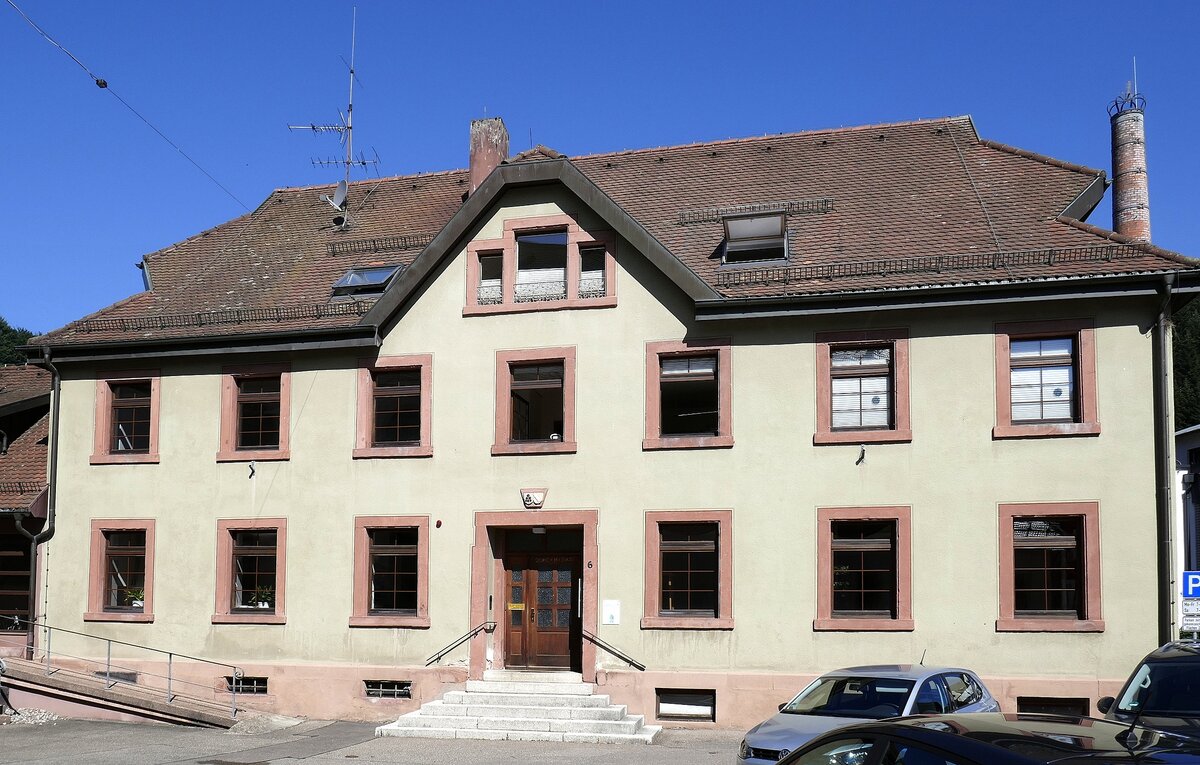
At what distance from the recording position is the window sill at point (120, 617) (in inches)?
850

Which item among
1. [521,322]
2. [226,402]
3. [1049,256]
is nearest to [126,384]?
[226,402]

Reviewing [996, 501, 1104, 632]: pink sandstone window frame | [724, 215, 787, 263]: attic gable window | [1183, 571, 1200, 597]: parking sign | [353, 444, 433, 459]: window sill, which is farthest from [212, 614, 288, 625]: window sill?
[1183, 571, 1200, 597]: parking sign

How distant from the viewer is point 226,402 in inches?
859

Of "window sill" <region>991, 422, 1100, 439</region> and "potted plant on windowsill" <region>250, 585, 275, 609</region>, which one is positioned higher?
"window sill" <region>991, 422, 1100, 439</region>

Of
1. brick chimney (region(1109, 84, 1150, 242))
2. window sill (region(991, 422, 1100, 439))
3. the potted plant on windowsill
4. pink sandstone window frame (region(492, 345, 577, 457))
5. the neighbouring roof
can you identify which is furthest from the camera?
brick chimney (region(1109, 84, 1150, 242))

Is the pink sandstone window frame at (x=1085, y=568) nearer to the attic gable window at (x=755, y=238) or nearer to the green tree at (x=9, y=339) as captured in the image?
the attic gable window at (x=755, y=238)

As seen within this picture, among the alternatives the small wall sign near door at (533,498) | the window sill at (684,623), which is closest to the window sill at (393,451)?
the small wall sign near door at (533,498)

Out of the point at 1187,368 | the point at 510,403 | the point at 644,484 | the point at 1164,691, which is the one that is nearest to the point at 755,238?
the point at 644,484

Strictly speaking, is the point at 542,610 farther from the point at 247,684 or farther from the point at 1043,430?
the point at 1043,430

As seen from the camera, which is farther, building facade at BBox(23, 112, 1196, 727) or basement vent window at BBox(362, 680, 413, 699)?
basement vent window at BBox(362, 680, 413, 699)

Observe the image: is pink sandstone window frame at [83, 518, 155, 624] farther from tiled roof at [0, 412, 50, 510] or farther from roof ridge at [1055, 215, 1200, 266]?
roof ridge at [1055, 215, 1200, 266]

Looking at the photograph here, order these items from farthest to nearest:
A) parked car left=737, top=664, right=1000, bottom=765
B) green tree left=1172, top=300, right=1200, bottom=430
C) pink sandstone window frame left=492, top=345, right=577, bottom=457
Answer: green tree left=1172, top=300, right=1200, bottom=430
pink sandstone window frame left=492, top=345, right=577, bottom=457
parked car left=737, top=664, right=1000, bottom=765

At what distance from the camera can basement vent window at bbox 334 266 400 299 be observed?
873 inches

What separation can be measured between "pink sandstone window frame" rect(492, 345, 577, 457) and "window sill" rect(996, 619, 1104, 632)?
7.22 m
